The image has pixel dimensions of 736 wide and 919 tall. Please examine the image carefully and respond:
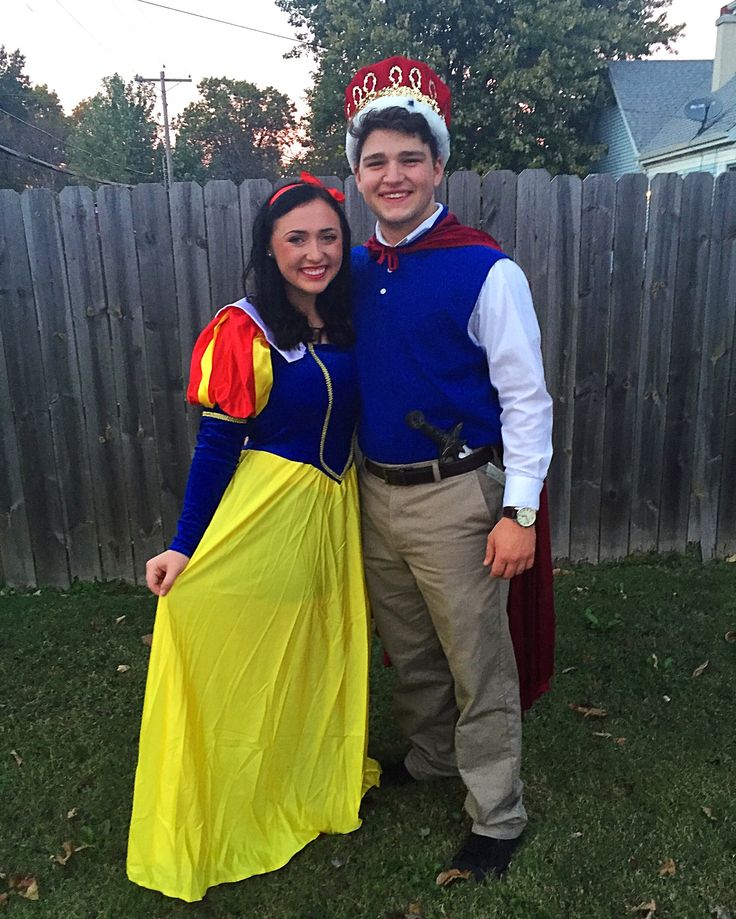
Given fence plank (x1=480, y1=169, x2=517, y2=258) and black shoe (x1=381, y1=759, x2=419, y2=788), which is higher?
fence plank (x1=480, y1=169, x2=517, y2=258)

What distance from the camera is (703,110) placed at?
13.2 m

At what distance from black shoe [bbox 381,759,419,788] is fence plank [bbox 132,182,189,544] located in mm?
1882

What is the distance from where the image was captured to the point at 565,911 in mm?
2100

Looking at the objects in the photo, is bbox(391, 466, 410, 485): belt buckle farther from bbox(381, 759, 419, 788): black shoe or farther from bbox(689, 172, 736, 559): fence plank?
bbox(689, 172, 736, 559): fence plank

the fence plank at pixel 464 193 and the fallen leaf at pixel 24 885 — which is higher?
the fence plank at pixel 464 193

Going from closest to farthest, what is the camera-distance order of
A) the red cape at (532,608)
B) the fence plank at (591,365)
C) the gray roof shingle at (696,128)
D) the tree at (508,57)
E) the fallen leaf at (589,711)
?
1. the red cape at (532,608)
2. the fallen leaf at (589,711)
3. the fence plank at (591,365)
4. the gray roof shingle at (696,128)
5. the tree at (508,57)

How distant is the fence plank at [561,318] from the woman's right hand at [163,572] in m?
2.45

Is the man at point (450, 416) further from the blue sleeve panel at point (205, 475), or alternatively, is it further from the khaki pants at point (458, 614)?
the blue sleeve panel at point (205, 475)

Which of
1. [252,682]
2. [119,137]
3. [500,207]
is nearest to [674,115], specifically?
[500,207]

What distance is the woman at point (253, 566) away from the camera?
6.73 ft

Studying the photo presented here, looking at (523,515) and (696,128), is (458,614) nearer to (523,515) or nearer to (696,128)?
(523,515)

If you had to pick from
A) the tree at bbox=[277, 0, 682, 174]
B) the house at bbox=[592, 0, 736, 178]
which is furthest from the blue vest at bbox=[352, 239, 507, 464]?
the tree at bbox=[277, 0, 682, 174]

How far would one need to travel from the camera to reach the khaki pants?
6.95 feet

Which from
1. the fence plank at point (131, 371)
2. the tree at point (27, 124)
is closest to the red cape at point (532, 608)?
the fence plank at point (131, 371)
